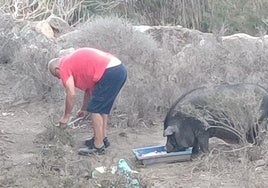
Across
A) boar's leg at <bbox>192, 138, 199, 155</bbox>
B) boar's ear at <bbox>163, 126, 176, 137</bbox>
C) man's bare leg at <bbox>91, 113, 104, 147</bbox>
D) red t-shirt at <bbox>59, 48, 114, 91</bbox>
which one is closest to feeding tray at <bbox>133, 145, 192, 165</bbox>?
boar's leg at <bbox>192, 138, 199, 155</bbox>

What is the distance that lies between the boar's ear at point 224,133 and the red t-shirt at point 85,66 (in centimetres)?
136

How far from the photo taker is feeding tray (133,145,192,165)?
8.58m

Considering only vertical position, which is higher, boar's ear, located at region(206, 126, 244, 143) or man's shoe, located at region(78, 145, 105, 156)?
boar's ear, located at region(206, 126, 244, 143)

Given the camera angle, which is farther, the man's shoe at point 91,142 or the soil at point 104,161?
the man's shoe at point 91,142

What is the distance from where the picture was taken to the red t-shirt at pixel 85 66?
8.88 m

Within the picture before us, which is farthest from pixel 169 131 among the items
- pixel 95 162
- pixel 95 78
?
pixel 95 78

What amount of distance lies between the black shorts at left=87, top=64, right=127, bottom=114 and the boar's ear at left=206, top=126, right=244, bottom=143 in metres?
1.15

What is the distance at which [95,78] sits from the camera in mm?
8969

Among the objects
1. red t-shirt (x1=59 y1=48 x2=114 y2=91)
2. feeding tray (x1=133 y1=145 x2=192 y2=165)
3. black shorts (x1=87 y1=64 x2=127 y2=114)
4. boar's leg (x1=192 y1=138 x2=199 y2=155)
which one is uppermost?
red t-shirt (x1=59 y1=48 x2=114 y2=91)

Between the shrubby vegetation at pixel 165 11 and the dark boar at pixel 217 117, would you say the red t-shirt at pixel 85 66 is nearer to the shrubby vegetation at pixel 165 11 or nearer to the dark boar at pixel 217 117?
the dark boar at pixel 217 117

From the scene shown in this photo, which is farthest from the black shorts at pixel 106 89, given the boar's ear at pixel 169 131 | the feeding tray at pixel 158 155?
the boar's ear at pixel 169 131

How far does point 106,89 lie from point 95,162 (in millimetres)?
828

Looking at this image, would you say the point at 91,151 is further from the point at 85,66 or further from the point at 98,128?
the point at 85,66

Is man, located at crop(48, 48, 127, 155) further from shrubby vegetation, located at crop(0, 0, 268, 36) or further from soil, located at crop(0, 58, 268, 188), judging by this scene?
shrubby vegetation, located at crop(0, 0, 268, 36)
